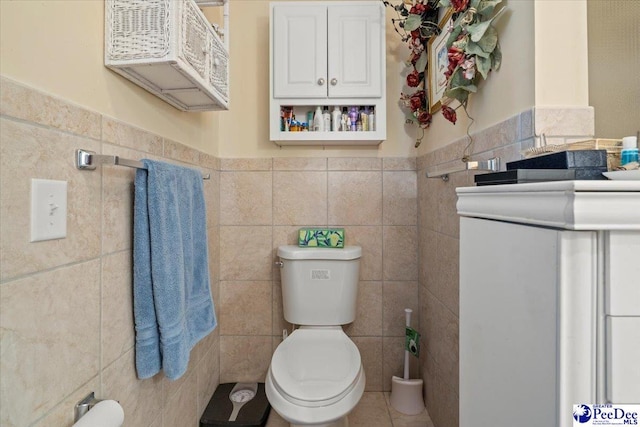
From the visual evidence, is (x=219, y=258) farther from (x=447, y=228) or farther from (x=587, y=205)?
(x=587, y=205)

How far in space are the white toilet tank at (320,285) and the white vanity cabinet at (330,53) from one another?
2.12ft

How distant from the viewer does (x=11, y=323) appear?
0.56 meters

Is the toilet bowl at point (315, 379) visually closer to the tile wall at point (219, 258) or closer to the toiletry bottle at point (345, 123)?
the tile wall at point (219, 258)

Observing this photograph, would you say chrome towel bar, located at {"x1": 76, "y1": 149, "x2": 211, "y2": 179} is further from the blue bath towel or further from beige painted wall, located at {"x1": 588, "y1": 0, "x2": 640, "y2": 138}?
beige painted wall, located at {"x1": 588, "y1": 0, "x2": 640, "y2": 138}

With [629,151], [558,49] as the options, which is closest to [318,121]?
[558,49]

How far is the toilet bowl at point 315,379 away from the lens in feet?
3.71

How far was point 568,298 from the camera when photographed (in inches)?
13.8

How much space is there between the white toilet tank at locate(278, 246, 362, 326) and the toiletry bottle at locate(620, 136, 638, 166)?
113 cm

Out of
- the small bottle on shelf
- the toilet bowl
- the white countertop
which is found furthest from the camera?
the small bottle on shelf

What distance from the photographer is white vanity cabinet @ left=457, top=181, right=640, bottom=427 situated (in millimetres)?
338

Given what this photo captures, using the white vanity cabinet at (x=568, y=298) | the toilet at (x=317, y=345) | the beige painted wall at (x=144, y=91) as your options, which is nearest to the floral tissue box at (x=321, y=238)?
the toilet at (x=317, y=345)

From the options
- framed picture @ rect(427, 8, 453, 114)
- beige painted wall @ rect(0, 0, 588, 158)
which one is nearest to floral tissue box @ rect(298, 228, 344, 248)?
beige painted wall @ rect(0, 0, 588, 158)

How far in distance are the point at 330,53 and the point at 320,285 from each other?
45.2 inches

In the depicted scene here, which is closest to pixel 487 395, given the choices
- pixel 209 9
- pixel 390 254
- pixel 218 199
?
pixel 390 254
